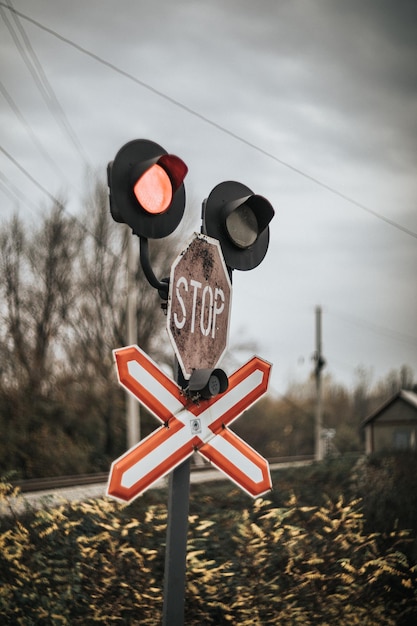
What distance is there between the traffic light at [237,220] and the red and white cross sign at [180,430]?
54cm

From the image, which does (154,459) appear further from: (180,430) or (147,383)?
(147,383)

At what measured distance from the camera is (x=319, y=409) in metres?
32.9

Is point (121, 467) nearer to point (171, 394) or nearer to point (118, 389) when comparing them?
point (171, 394)

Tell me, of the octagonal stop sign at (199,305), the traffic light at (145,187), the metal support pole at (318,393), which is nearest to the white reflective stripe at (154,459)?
the octagonal stop sign at (199,305)

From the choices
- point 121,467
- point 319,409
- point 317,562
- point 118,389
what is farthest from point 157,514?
point 319,409

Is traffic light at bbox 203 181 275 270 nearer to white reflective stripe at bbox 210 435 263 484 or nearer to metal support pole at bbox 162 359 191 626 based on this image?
→ white reflective stripe at bbox 210 435 263 484

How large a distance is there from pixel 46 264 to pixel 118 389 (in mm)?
6133

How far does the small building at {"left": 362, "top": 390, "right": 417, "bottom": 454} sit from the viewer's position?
21594 millimetres

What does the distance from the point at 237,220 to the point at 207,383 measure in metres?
0.95

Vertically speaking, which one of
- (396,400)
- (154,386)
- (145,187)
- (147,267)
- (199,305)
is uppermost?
(396,400)

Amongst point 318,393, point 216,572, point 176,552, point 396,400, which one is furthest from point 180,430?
point 318,393

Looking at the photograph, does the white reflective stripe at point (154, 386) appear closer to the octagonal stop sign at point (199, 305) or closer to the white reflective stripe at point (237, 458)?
Result: the octagonal stop sign at point (199, 305)

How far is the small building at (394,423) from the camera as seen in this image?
70.8ft

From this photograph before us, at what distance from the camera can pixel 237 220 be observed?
3480 millimetres
